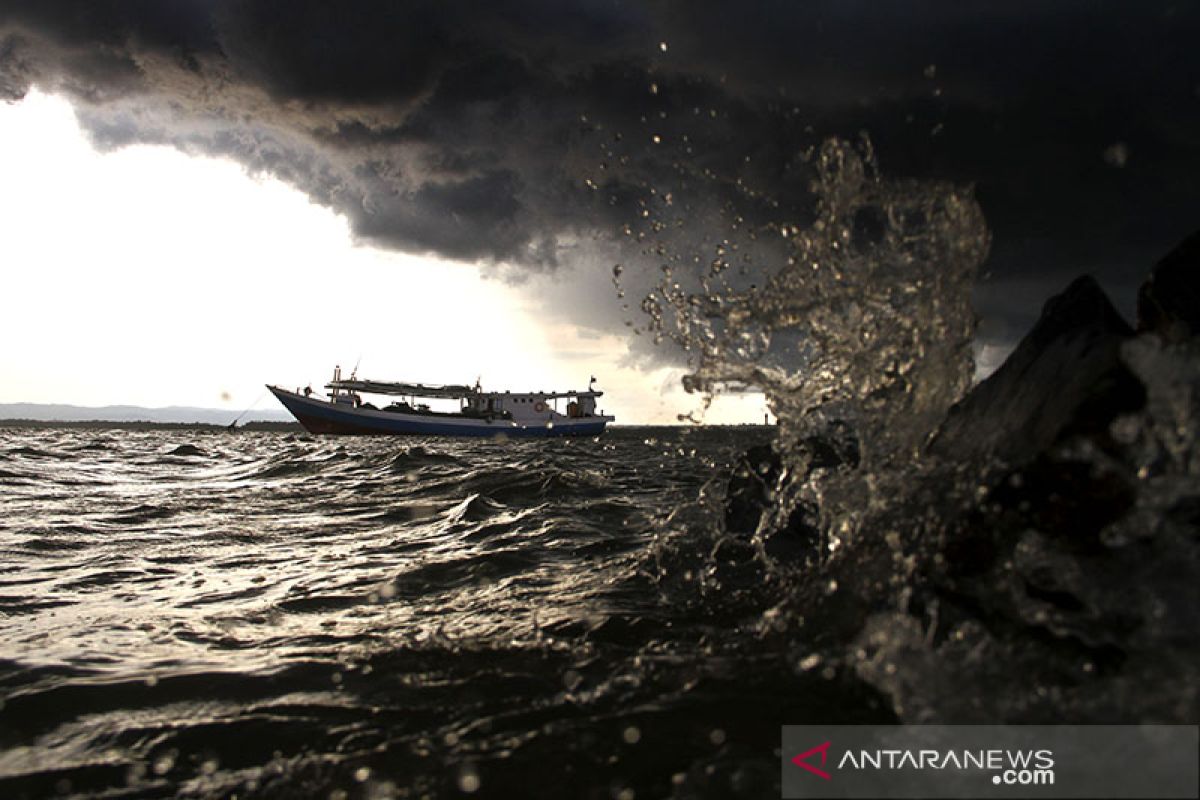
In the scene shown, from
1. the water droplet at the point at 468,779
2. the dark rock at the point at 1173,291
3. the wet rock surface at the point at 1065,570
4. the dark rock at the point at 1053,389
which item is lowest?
the water droplet at the point at 468,779

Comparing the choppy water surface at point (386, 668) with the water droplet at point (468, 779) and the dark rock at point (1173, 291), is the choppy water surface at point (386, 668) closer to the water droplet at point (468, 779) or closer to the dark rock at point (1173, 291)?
the water droplet at point (468, 779)

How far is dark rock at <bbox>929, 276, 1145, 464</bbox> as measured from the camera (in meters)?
2.69

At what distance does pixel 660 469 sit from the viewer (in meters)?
14.3

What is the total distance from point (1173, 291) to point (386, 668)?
437 cm

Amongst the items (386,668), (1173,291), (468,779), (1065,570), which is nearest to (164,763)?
(386,668)

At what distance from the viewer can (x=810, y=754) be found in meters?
2.28

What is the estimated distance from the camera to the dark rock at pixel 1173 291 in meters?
3.41

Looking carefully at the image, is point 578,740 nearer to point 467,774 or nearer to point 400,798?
point 467,774

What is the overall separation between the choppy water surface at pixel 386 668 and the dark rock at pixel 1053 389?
1.41m

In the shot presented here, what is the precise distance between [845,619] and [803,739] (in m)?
1.08

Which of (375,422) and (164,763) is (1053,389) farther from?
(375,422)

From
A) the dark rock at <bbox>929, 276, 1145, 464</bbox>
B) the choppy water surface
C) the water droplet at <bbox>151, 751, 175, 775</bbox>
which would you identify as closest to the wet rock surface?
the dark rock at <bbox>929, 276, 1145, 464</bbox>

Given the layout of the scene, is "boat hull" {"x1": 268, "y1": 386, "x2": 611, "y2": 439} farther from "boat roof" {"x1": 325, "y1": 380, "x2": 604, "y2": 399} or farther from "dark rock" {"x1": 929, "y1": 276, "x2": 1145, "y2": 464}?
"dark rock" {"x1": 929, "y1": 276, "x2": 1145, "y2": 464}

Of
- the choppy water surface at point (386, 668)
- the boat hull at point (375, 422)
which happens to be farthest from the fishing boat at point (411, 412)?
the choppy water surface at point (386, 668)
